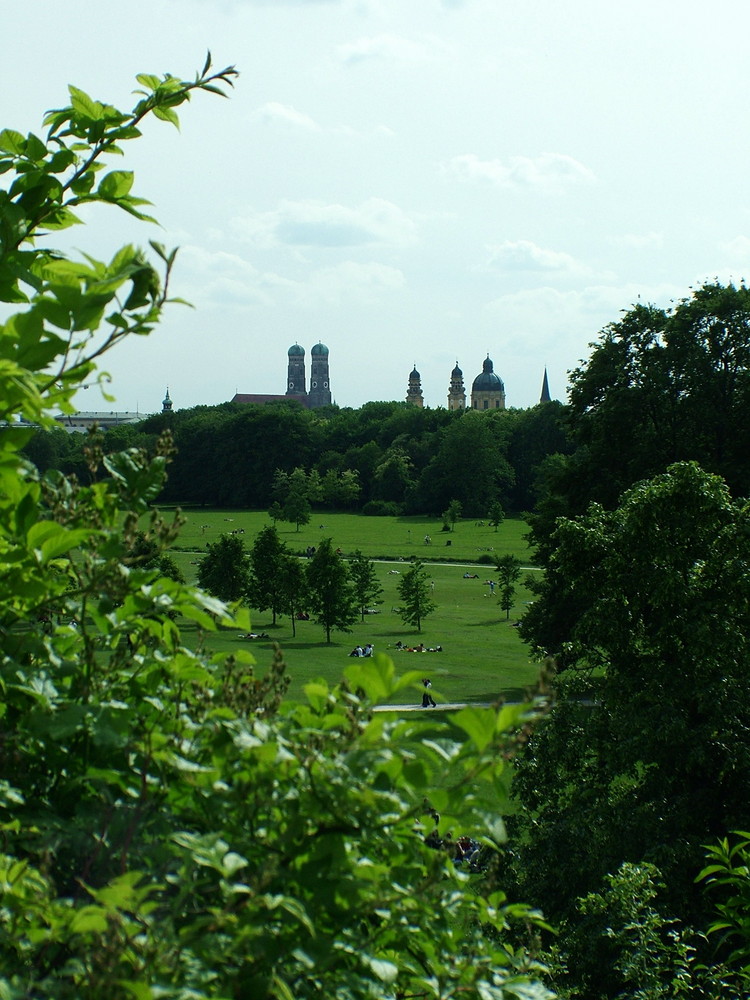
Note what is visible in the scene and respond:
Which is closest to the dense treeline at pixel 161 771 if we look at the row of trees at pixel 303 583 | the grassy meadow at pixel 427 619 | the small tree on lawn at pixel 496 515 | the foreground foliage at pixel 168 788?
the foreground foliage at pixel 168 788

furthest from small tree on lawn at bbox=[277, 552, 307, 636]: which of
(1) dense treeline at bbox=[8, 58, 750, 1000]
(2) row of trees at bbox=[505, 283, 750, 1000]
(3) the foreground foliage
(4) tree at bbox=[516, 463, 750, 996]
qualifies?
(3) the foreground foliage

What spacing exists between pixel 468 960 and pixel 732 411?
85.2 ft

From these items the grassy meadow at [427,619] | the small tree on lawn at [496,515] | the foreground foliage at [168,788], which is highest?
the foreground foliage at [168,788]

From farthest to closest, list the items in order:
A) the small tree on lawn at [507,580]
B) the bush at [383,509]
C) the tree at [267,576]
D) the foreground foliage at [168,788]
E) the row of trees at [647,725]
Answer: the bush at [383,509] → the small tree on lawn at [507,580] → the tree at [267,576] → the row of trees at [647,725] → the foreground foliage at [168,788]

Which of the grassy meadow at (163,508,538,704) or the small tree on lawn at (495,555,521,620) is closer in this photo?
the grassy meadow at (163,508,538,704)

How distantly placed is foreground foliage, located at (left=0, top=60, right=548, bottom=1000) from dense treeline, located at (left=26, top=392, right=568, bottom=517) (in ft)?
333

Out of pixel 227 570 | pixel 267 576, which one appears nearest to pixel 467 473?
pixel 227 570

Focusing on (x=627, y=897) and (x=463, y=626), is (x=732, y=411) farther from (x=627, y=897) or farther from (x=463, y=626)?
(x=463, y=626)

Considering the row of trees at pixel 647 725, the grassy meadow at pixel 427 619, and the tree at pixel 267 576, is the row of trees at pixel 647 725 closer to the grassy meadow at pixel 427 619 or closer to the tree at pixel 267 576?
the grassy meadow at pixel 427 619

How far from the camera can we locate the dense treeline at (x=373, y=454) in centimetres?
10769

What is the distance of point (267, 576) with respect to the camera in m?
53.8

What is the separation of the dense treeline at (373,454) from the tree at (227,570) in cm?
5011

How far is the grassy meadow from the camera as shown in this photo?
37812 mm

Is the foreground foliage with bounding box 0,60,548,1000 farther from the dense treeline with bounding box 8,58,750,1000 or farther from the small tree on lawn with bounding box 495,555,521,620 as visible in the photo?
the small tree on lawn with bounding box 495,555,521,620
